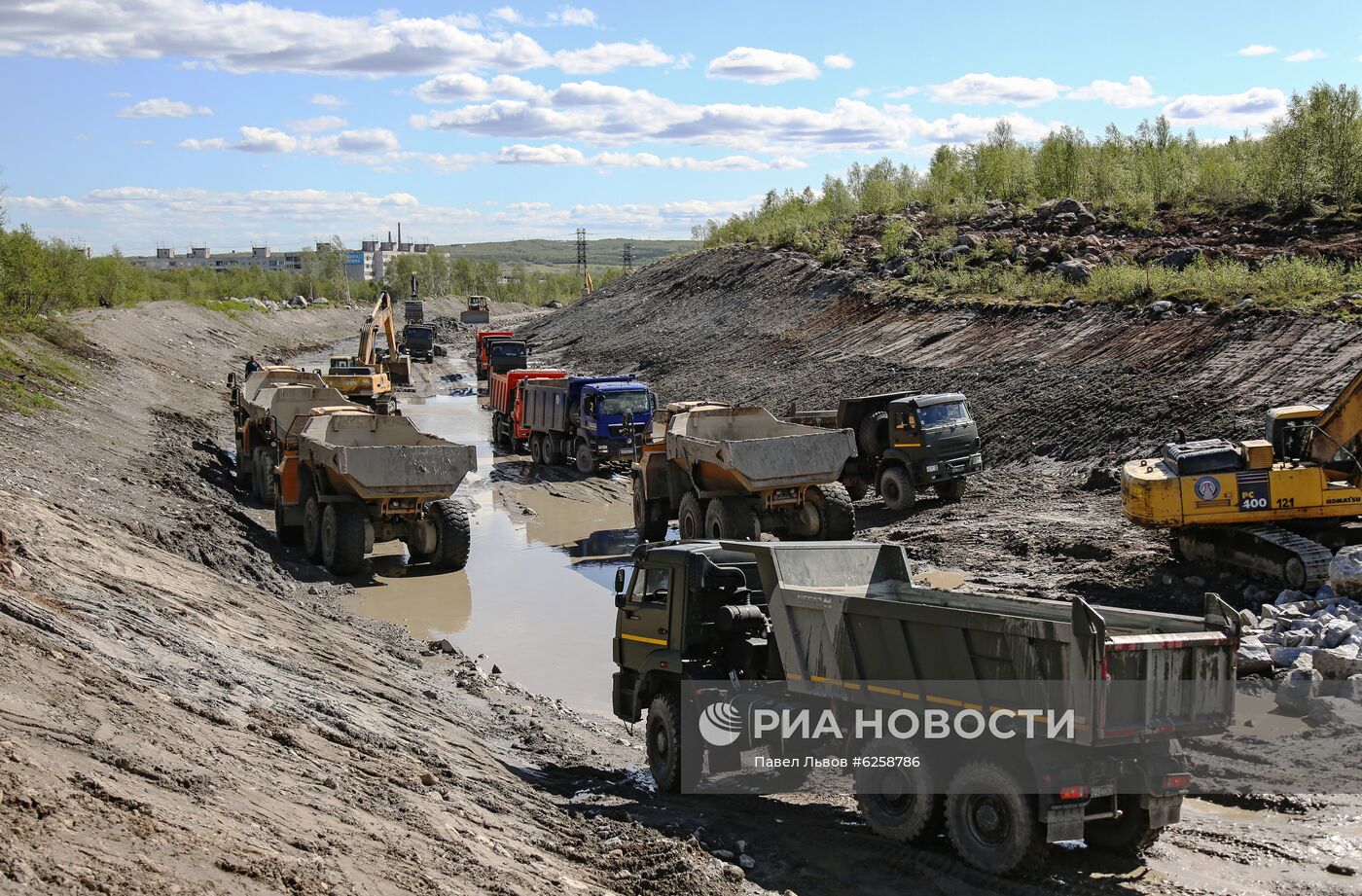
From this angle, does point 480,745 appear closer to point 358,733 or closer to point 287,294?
point 358,733

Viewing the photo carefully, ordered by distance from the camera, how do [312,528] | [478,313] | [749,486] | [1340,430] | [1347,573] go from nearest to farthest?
[1347,573], [1340,430], [749,486], [312,528], [478,313]

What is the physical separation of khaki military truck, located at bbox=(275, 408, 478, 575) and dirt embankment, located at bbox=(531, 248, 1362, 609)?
727cm

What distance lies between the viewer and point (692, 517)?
64.6ft

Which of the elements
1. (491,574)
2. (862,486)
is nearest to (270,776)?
(491,574)

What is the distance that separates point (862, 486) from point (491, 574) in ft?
25.2

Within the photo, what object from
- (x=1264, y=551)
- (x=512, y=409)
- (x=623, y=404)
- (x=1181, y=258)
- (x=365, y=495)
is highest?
(x=1181, y=258)

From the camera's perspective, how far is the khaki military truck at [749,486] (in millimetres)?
18734

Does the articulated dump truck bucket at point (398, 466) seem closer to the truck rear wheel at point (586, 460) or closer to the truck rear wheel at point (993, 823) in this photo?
the truck rear wheel at point (586, 460)

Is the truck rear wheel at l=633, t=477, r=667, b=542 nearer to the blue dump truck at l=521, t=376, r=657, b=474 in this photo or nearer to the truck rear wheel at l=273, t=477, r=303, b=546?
the truck rear wheel at l=273, t=477, r=303, b=546

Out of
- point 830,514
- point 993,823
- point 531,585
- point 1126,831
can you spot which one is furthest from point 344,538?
point 1126,831

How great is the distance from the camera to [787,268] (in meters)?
52.2

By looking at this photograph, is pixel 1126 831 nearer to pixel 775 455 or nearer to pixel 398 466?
pixel 775 455

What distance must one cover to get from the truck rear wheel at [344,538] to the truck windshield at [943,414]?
988cm

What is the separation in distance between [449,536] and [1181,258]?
23.3 m
